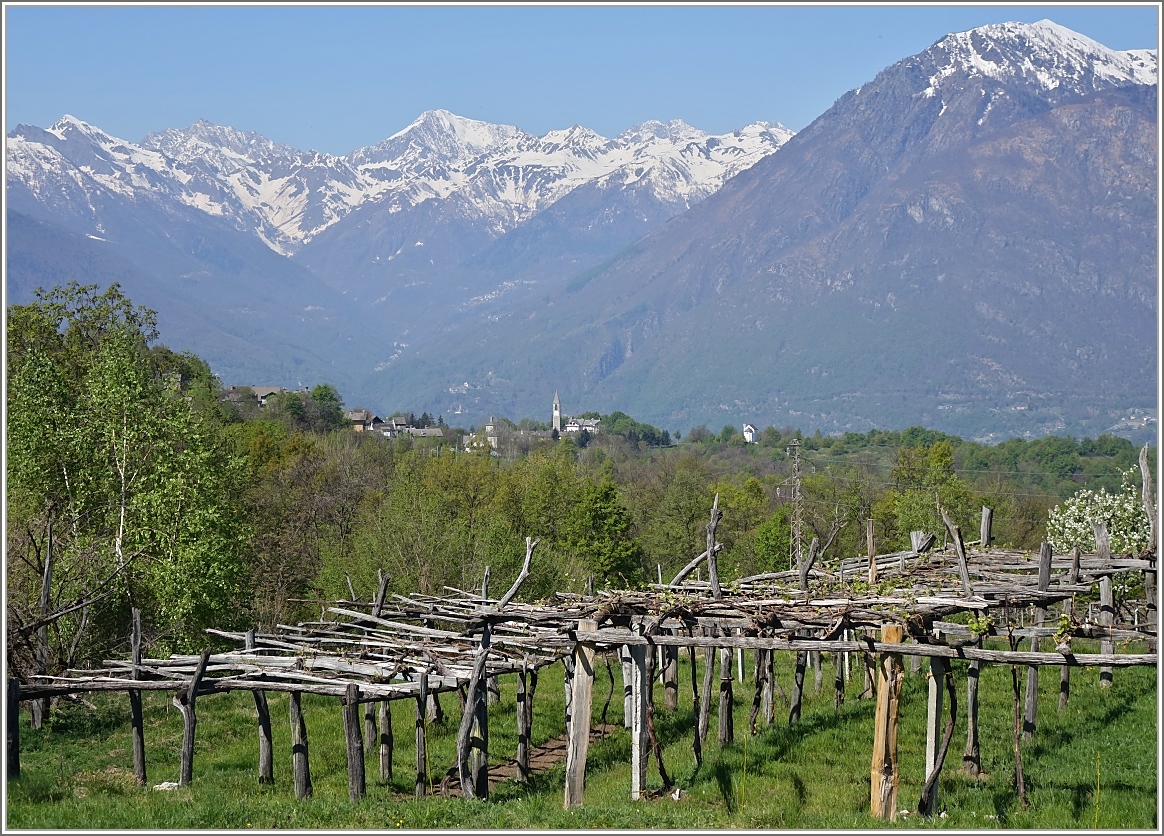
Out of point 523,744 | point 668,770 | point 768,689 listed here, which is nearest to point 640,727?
point 668,770

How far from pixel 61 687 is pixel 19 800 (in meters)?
2.52

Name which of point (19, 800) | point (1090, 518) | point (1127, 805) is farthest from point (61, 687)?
point (1090, 518)

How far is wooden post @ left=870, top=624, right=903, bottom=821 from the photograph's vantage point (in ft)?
49.2

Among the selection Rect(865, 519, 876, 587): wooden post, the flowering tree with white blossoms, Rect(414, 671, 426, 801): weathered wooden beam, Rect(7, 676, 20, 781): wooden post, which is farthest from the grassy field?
the flowering tree with white blossoms

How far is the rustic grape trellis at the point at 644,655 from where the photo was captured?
49.7ft

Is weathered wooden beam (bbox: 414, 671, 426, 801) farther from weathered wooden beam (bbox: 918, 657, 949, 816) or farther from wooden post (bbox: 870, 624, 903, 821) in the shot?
weathered wooden beam (bbox: 918, 657, 949, 816)

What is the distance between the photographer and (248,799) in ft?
55.3

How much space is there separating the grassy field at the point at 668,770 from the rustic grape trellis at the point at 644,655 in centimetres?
60

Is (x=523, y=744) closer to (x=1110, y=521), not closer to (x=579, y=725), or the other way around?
(x=579, y=725)

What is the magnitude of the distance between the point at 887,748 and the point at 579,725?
4.43m

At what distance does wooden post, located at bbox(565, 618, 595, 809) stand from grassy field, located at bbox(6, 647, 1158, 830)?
1.23ft

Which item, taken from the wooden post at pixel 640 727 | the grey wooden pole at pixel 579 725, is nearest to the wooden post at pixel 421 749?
the grey wooden pole at pixel 579 725

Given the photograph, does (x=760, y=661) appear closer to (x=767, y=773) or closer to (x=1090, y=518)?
(x=767, y=773)

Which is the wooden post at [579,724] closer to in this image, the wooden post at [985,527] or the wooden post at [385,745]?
the wooden post at [385,745]
